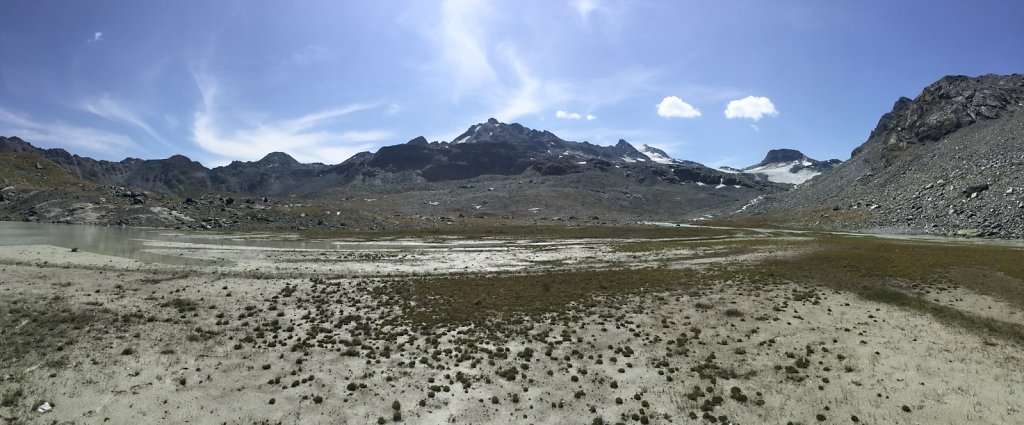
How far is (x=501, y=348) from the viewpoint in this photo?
2411cm

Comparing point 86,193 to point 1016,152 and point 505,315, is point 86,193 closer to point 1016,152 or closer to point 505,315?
point 505,315

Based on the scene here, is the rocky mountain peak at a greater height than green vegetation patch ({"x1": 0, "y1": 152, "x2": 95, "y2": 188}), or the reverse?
the rocky mountain peak

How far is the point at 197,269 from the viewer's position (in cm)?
4538

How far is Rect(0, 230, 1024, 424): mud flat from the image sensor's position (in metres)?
17.8

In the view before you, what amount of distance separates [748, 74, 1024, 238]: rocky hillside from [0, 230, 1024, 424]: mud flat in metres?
84.5

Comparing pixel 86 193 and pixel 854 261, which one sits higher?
pixel 86 193

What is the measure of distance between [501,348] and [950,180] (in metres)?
168

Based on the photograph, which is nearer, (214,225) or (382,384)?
(382,384)

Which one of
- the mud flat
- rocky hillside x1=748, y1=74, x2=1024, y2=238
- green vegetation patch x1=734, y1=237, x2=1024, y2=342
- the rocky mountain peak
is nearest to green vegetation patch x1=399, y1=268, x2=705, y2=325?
the mud flat

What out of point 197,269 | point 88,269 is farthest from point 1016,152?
point 88,269

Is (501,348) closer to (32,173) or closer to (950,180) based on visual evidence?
(950,180)

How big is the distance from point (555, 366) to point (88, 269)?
43514 millimetres

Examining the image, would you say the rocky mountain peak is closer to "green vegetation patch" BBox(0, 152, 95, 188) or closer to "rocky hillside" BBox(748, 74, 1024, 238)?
"rocky hillside" BBox(748, 74, 1024, 238)

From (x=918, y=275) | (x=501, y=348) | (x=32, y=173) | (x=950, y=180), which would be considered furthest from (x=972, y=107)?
(x=32, y=173)
